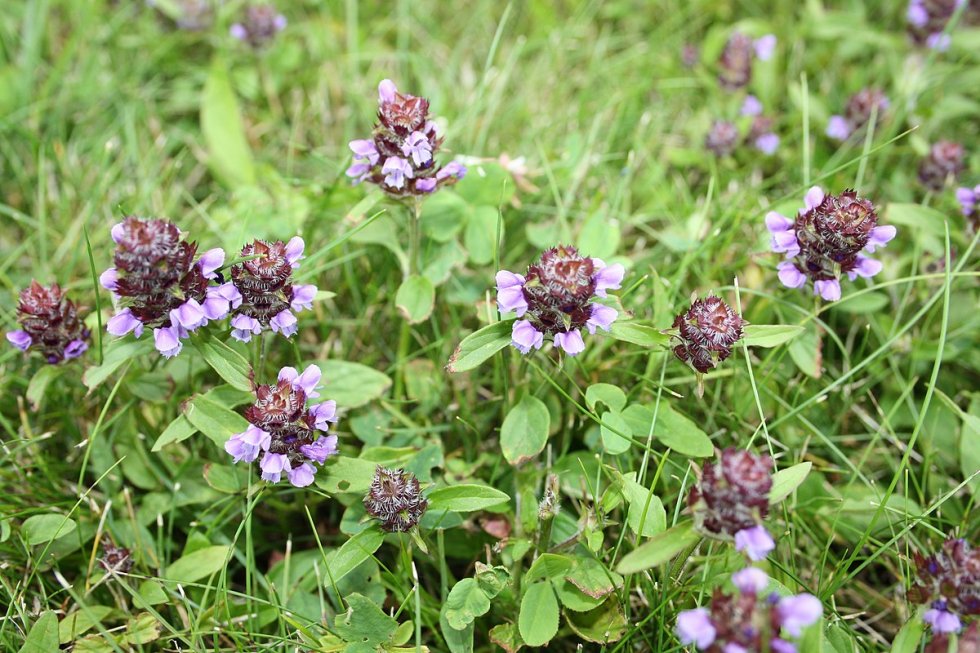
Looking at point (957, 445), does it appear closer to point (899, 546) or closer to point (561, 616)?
point (899, 546)

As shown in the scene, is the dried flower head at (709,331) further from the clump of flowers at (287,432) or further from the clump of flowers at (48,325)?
the clump of flowers at (48,325)

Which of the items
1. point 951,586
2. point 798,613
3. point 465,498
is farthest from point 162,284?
point 951,586

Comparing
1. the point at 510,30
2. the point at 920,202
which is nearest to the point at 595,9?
the point at 510,30

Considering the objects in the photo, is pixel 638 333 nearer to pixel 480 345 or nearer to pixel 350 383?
pixel 480 345

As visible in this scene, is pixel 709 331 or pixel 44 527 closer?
pixel 709 331

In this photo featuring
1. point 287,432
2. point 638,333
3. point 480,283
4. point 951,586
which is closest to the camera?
point 951,586

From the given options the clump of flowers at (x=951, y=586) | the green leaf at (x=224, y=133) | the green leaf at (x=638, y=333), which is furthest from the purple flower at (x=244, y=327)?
the clump of flowers at (x=951, y=586)
